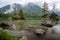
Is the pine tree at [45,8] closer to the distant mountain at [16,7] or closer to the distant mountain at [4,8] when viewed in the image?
the distant mountain at [16,7]

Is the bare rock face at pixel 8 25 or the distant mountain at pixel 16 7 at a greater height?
the distant mountain at pixel 16 7

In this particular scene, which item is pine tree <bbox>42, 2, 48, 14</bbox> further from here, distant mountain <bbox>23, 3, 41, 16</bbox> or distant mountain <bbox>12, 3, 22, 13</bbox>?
distant mountain <bbox>12, 3, 22, 13</bbox>

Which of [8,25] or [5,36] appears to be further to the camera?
[8,25]

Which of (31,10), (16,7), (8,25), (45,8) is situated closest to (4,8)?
(16,7)

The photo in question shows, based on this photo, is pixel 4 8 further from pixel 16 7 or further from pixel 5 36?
pixel 5 36

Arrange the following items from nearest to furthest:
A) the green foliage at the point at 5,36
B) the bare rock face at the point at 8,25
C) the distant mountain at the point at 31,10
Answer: the green foliage at the point at 5,36 → the bare rock face at the point at 8,25 → the distant mountain at the point at 31,10

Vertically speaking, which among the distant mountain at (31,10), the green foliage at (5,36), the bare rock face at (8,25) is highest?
the distant mountain at (31,10)

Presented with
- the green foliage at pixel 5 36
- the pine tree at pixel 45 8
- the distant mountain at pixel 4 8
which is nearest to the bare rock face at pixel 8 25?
the green foliage at pixel 5 36

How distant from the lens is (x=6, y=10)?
5.30m

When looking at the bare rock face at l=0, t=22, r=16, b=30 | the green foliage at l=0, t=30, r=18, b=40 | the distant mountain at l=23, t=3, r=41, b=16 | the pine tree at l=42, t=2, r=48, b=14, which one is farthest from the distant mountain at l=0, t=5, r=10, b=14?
the pine tree at l=42, t=2, r=48, b=14

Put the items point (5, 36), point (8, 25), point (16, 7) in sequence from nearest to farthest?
point (5, 36) → point (8, 25) → point (16, 7)

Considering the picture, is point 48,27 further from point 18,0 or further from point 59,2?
point 18,0

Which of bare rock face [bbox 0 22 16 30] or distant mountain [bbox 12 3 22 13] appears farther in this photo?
distant mountain [bbox 12 3 22 13]

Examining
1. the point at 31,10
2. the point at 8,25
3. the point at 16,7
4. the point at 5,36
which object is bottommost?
the point at 5,36
